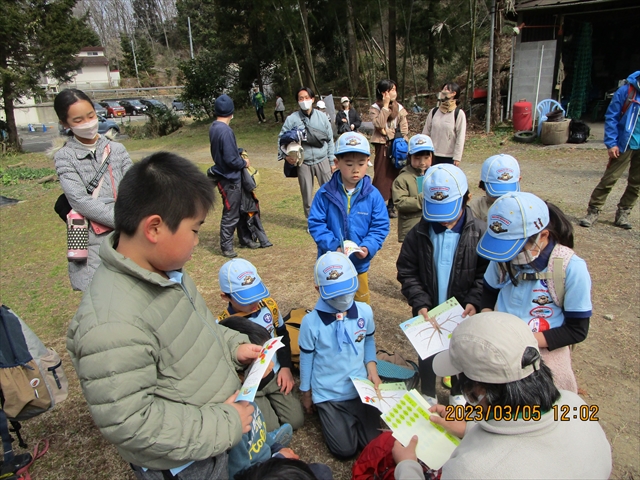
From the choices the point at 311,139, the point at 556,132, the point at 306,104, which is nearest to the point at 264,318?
the point at 311,139

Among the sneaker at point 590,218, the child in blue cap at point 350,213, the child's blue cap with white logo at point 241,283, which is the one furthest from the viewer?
the sneaker at point 590,218

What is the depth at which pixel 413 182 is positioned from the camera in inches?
165

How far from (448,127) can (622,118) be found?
209 cm

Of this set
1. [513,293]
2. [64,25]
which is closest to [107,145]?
[513,293]

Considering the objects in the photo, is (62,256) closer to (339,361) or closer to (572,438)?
(339,361)

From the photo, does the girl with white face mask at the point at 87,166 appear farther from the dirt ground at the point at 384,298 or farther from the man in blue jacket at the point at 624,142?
the man in blue jacket at the point at 624,142

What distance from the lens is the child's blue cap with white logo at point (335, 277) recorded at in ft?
8.14

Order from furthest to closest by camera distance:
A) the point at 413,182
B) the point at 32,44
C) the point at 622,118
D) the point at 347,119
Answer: the point at 32,44 → the point at 347,119 → the point at 622,118 → the point at 413,182

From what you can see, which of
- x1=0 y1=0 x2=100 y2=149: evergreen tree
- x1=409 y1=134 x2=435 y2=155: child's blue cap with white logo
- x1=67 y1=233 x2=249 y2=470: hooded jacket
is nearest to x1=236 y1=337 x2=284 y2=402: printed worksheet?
x1=67 y1=233 x2=249 y2=470: hooded jacket

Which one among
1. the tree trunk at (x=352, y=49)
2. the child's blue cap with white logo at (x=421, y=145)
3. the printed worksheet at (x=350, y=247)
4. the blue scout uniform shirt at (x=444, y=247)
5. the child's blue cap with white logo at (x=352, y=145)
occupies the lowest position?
the printed worksheet at (x=350, y=247)

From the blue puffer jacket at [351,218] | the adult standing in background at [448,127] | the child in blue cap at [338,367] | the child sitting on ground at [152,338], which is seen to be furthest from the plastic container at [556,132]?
the child sitting on ground at [152,338]

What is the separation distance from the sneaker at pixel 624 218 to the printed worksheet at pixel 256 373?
5.76 m

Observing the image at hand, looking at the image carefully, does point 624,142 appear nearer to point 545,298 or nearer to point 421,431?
point 545,298

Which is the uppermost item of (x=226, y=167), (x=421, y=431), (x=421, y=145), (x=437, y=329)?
(x=421, y=145)
